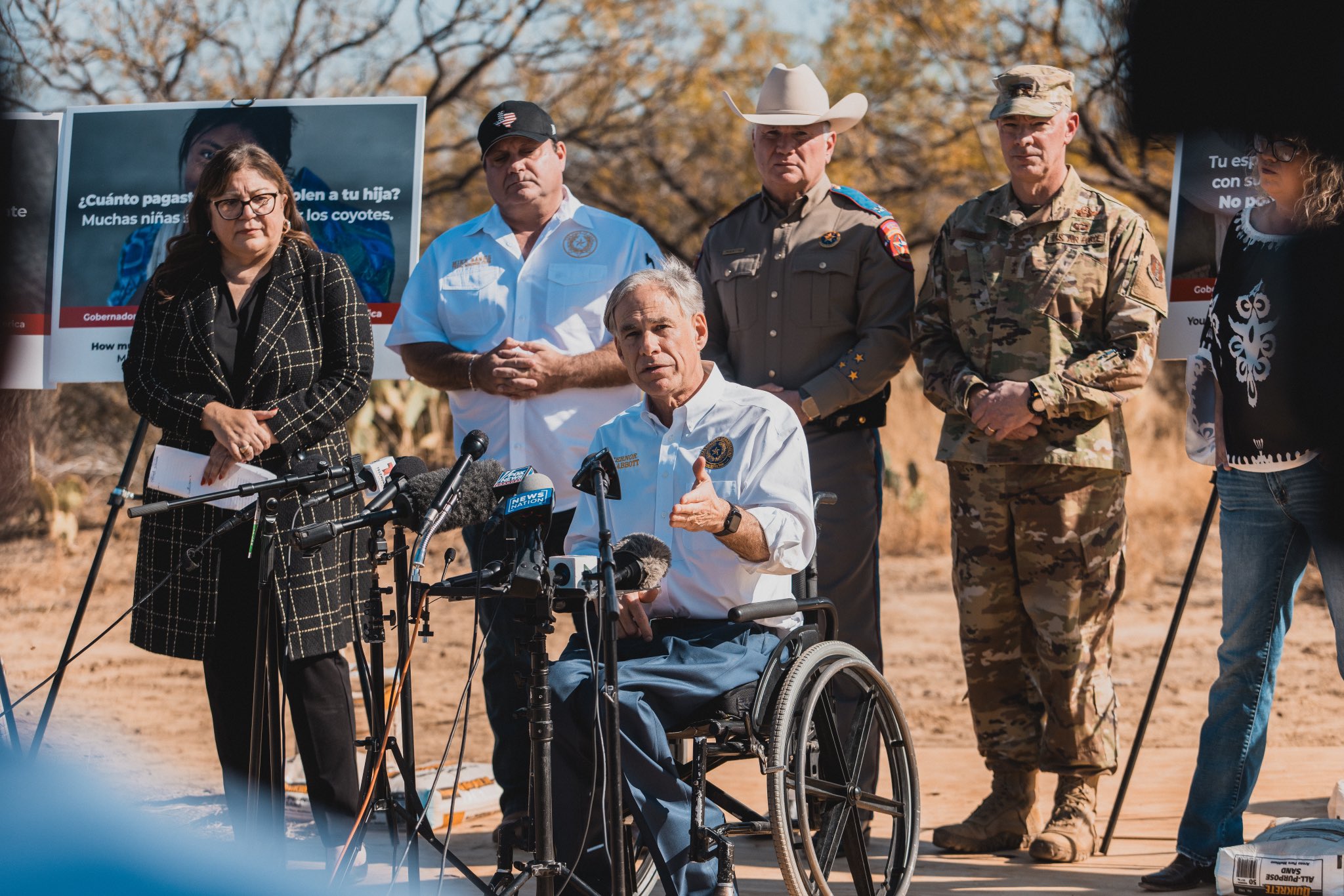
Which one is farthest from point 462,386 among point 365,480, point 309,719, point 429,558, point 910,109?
point 910,109

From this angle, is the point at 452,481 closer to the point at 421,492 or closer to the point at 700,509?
the point at 421,492

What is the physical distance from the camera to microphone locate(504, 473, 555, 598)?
2834mm

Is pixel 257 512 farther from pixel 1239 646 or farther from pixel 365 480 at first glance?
pixel 1239 646

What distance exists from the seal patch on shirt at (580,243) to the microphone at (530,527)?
5.94 feet

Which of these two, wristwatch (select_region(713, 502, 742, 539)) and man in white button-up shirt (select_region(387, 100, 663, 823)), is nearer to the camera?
wristwatch (select_region(713, 502, 742, 539))

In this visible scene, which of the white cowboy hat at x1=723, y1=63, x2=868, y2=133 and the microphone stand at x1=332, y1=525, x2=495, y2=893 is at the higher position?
the white cowboy hat at x1=723, y1=63, x2=868, y2=133

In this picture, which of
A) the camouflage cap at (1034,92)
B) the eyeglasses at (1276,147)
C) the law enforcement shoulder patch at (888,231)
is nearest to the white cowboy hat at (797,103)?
the law enforcement shoulder patch at (888,231)

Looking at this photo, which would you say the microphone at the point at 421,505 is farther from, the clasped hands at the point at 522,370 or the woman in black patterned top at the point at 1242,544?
the woman in black patterned top at the point at 1242,544

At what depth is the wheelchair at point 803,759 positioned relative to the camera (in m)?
3.03

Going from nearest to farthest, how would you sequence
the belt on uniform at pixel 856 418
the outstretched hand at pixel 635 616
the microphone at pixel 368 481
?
the microphone at pixel 368 481 → the outstretched hand at pixel 635 616 → the belt on uniform at pixel 856 418

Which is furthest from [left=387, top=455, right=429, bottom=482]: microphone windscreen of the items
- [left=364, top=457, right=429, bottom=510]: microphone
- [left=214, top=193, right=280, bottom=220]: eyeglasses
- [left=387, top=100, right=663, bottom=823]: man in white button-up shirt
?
[left=214, top=193, right=280, bottom=220]: eyeglasses

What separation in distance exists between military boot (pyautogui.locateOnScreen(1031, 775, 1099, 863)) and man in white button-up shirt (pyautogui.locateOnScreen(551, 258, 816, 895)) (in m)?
1.20

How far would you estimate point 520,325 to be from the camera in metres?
4.56

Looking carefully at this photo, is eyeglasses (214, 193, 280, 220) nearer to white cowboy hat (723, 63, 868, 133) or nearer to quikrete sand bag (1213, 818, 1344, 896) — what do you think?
white cowboy hat (723, 63, 868, 133)
